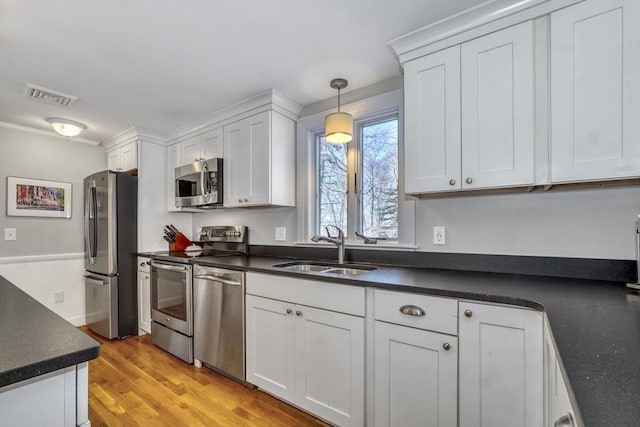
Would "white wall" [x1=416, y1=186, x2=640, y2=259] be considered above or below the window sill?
above

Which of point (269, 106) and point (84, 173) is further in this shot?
point (84, 173)

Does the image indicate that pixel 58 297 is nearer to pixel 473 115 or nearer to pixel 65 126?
pixel 65 126

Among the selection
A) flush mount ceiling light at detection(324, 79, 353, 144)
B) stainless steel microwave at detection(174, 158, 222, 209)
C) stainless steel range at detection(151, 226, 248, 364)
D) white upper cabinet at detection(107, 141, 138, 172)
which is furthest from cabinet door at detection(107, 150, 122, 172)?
flush mount ceiling light at detection(324, 79, 353, 144)

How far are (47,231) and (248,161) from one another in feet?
8.42

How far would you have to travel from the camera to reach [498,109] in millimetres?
1526

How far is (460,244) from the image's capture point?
1.90 meters

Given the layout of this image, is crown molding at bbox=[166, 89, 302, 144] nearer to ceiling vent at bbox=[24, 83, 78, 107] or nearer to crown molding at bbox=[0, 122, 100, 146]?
ceiling vent at bbox=[24, 83, 78, 107]

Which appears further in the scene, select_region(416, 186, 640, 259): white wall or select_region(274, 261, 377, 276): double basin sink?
select_region(274, 261, 377, 276): double basin sink

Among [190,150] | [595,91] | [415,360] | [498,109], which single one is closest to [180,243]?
[190,150]

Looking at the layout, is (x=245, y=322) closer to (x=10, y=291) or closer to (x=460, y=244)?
(x=10, y=291)

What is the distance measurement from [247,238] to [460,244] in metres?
1.97

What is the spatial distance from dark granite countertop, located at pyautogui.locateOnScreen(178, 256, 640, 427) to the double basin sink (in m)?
0.16

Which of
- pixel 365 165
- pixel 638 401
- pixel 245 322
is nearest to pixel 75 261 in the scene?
pixel 245 322

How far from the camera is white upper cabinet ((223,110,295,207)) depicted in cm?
254
